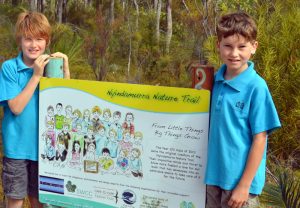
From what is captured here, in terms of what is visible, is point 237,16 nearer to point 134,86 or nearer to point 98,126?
point 134,86

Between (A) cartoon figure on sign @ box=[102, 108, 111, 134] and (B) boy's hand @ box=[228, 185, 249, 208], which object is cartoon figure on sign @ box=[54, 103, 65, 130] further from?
(B) boy's hand @ box=[228, 185, 249, 208]

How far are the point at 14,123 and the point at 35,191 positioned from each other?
1.26ft

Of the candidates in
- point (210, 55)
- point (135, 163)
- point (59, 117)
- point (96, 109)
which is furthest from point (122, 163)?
point (210, 55)

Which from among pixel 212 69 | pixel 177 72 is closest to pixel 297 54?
pixel 212 69

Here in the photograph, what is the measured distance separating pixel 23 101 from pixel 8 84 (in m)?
0.13

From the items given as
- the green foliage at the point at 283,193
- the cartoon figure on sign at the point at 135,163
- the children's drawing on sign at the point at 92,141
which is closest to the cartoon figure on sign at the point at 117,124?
the children's drawing on sign at the point at 92,141

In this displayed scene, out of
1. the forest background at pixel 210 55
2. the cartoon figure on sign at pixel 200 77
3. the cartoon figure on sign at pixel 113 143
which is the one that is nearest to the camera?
the cartoon figure on sign at pixel 200 77

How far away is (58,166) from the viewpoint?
2.51 m

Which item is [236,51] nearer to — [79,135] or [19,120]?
[79,135]

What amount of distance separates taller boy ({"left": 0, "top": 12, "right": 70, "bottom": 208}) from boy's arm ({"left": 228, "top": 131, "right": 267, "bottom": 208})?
3.56ft

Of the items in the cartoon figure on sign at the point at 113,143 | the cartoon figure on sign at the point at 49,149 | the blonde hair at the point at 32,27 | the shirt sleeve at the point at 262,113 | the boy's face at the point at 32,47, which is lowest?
the cartoon figure on sign at the point at 49,149

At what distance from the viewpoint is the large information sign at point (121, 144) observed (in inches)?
85.0

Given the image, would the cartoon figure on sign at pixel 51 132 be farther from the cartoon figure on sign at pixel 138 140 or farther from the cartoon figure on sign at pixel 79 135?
the cartoon figure on sign at pixel 138 140

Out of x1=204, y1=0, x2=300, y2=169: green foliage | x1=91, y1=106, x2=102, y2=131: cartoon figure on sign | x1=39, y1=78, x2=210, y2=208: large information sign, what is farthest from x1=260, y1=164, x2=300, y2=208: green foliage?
x1=204, y1=0, x2=300, y2=169: green foliage
